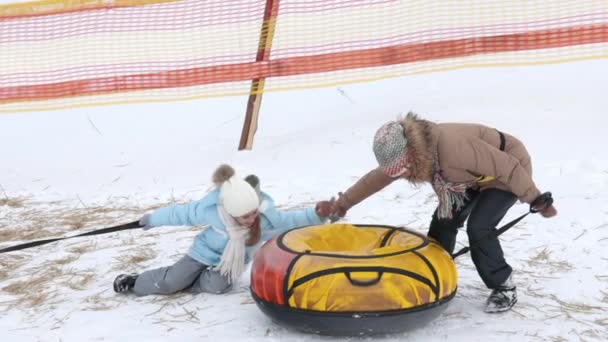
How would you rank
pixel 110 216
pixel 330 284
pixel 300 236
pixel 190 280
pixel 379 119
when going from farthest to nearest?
pixel 379 119
pixel 110 216
pixel 190 280
pixel 300 236
pixel 330 284

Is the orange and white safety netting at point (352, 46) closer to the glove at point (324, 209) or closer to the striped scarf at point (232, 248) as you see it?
the glove at point (324, 209)

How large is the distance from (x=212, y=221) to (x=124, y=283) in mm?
676

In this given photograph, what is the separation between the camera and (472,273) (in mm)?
4504

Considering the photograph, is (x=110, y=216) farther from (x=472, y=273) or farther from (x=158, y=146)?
(x=472, y=273)

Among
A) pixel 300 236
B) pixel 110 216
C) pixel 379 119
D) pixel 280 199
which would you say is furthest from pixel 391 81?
pixel 300 236

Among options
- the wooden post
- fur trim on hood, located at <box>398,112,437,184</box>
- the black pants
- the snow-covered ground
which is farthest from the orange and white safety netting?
fur trim on hood, located at <box>398,112,437,184</box>

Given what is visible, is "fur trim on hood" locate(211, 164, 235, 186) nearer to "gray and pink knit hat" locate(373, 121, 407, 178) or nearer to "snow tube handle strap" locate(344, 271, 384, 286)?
"gray and pink knit hat" locate(373, 121, 407, 178)

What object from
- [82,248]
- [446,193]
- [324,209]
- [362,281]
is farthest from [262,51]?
[362,281]

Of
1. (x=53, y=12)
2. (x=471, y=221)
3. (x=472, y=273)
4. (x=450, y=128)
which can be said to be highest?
(x=53, y=12)

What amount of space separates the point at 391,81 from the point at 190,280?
6.11 m

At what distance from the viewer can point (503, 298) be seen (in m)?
3.86

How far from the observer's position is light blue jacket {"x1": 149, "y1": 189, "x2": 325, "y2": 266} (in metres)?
4.12

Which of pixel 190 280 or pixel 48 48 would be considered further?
pixel 48 48

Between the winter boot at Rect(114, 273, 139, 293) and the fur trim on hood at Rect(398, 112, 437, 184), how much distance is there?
5.91ft
